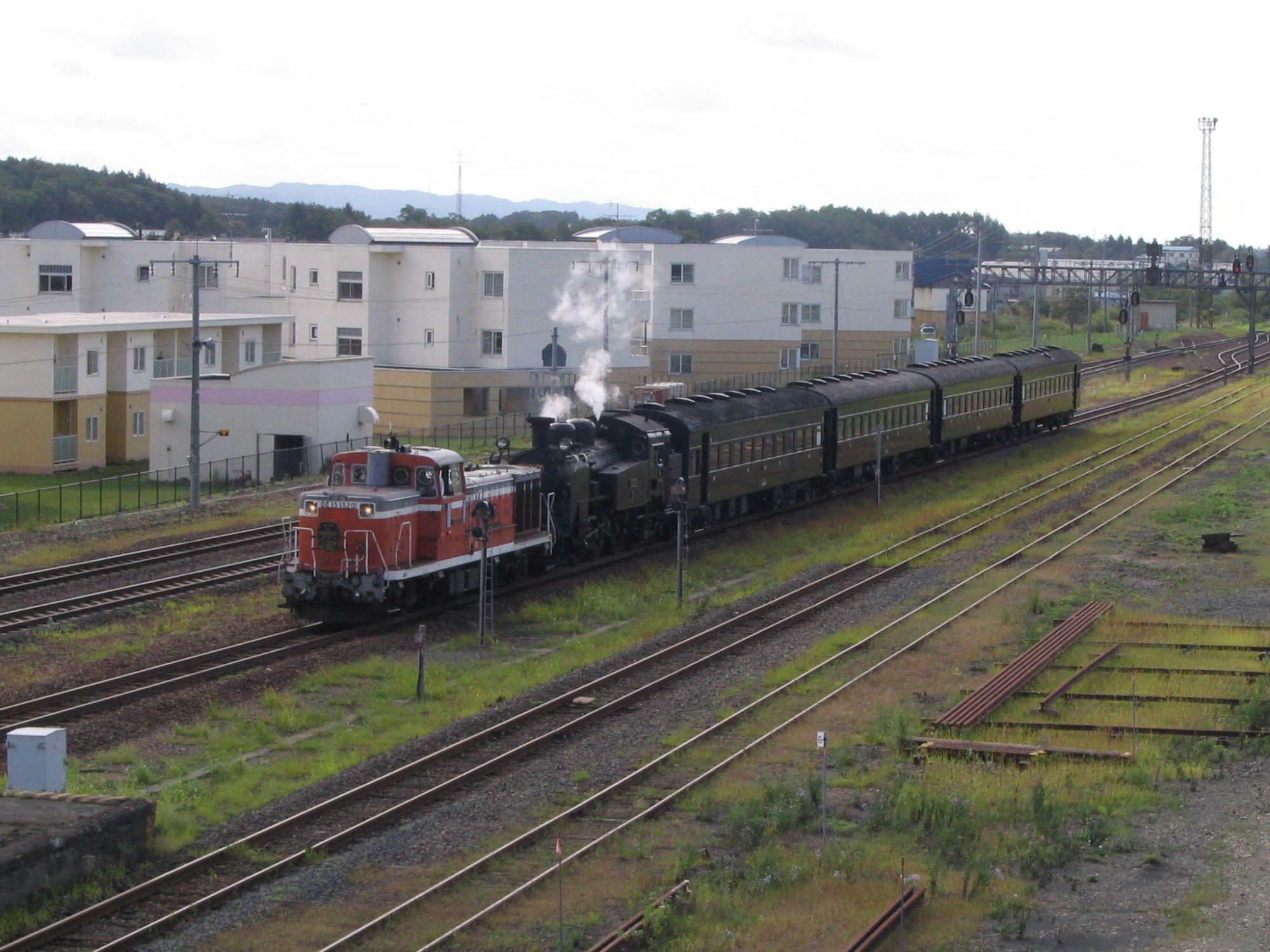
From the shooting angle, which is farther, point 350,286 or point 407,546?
point 350,286

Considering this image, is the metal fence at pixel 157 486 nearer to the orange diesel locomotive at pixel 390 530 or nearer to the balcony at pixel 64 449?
the balcony at pixel 64 449

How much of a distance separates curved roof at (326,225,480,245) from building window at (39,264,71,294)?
1328cm

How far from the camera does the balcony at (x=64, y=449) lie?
52.2m

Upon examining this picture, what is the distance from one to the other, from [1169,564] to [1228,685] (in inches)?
451

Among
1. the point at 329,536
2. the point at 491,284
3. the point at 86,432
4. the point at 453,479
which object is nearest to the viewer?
the point at 329,536

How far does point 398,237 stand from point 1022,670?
186 feet

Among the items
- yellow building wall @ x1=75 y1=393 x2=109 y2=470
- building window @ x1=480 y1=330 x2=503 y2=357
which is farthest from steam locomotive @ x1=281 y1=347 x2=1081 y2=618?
building window @ x1=480 y1=330 x2=503 y2=357

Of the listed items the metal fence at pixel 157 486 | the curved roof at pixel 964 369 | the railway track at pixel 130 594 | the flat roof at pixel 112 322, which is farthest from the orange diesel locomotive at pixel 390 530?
the curved roof at pixel 964 369

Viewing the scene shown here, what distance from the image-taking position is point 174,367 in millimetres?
59125

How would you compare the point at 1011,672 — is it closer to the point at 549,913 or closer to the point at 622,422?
the point at 549,913

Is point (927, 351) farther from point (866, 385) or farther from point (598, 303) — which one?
point (866, 385)

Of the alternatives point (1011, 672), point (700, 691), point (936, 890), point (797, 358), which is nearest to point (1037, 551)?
point (1011, 672)

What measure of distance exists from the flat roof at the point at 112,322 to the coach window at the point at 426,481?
25.1 m

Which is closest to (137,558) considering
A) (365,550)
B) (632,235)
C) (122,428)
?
(365,550)
